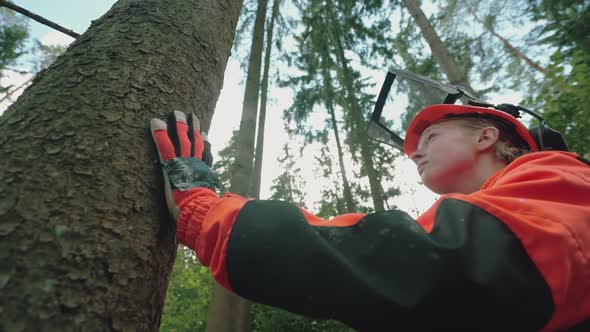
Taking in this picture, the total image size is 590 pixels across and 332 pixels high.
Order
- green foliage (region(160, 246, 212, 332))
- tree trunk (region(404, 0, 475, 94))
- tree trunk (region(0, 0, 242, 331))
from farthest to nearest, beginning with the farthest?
green foliage (region(160, 246, 212, 332)) → tree trunk (region(404, 0, 475, 94)) → tree trunk (region(0, 0, 242, 331))

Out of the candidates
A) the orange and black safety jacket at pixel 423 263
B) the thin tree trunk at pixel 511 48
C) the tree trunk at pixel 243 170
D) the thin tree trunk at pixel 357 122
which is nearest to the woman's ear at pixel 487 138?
the orange and black safety jacket at pixel 423 263

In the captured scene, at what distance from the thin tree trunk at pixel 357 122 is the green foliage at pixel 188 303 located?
14.4 feet

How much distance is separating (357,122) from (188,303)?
6.66 meters

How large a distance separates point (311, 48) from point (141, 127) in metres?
9.12

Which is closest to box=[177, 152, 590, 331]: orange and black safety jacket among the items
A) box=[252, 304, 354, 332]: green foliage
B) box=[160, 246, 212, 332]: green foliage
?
box=[252, 304, 354, 332]: green foliage

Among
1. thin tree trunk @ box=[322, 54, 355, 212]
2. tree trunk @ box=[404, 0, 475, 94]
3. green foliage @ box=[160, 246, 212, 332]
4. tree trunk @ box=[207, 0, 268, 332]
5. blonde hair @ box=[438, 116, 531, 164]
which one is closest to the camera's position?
blonde hair @ box=[438, 116, 531, 164]

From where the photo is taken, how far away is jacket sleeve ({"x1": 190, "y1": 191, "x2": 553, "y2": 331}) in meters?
0.74

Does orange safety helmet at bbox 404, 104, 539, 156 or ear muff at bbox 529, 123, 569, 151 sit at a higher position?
orange safety helmet at bbox 404, 104, 539, 156

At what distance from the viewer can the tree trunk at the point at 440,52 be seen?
5.24 metres

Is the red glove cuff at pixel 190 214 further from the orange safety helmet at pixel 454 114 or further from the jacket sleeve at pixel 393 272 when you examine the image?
the orange safety helmet at pixel 454 114

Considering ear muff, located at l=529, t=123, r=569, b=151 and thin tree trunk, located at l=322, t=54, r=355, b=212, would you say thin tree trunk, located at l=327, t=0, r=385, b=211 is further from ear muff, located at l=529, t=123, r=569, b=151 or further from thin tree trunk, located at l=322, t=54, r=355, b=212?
ear muff, located at l=529, t=123, r=569, b=151

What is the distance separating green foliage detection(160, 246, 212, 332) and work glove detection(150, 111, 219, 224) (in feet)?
17.0

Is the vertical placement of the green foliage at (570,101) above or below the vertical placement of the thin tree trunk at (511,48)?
below

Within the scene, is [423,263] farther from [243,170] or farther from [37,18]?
[243,170]
